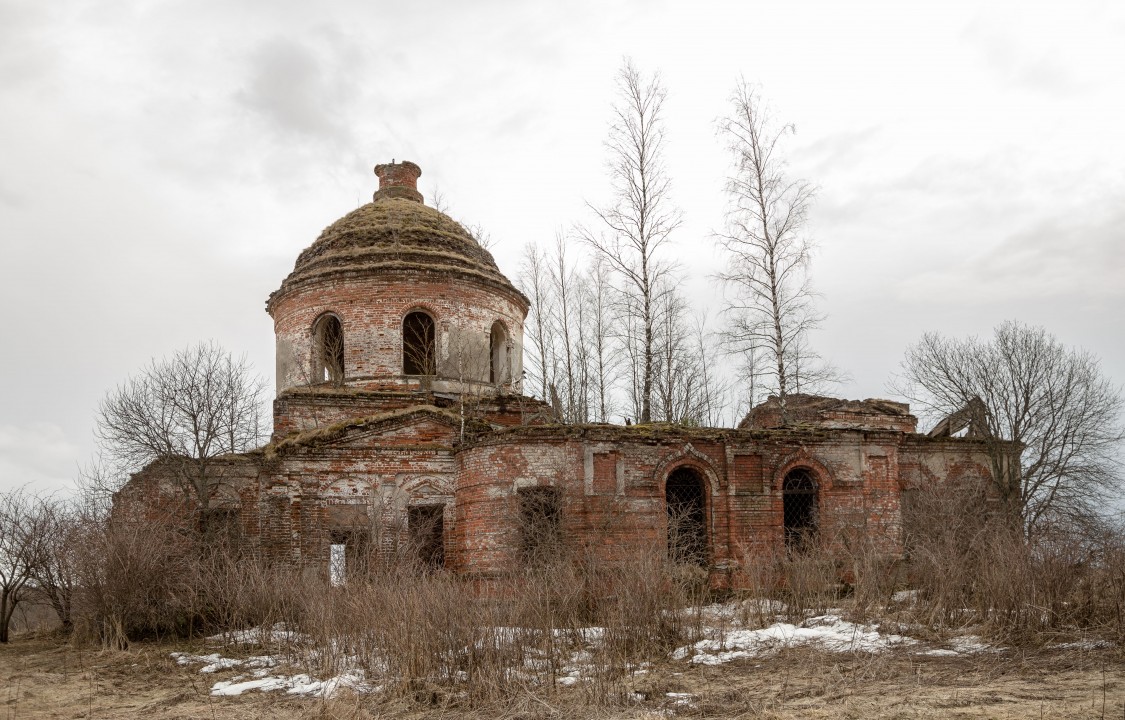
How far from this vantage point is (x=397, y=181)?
24609mm

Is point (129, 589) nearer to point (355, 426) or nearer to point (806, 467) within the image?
point (355, 426)

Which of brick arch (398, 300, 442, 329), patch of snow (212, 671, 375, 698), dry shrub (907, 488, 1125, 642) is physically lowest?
patch of snow (212, 671, 375, 698)

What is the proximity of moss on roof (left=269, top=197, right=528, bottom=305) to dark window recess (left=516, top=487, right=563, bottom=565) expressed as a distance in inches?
272

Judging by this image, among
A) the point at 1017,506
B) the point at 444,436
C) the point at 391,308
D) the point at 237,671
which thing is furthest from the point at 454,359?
the point at 1017,506

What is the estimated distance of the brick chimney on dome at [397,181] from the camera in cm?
2434

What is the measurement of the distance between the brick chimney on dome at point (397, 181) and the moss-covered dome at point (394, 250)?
0.58 metres

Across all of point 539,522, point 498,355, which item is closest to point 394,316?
point 498,355

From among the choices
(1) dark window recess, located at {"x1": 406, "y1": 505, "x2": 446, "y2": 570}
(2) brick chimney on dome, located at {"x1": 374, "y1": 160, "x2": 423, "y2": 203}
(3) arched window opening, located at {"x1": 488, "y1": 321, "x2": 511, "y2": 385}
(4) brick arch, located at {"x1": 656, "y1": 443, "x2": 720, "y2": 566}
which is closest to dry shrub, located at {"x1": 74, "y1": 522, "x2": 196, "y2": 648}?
(1) dark window recess, located at {"x1": 406, "y1": 505, "x2": 446, "y2": 570}

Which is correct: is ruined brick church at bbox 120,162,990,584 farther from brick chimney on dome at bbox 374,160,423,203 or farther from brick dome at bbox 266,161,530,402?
brick chimney on dome at bbox 374,160,423,203

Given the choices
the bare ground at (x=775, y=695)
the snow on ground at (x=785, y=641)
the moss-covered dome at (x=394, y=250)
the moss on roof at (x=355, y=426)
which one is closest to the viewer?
the bare ground at (x=775, y=695)

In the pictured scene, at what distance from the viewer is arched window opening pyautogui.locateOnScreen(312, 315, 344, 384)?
21.1 metres

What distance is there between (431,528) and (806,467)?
23.1 ft

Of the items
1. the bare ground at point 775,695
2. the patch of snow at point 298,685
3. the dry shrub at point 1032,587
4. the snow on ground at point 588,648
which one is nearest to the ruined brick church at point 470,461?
the snow on ground at point 588,648

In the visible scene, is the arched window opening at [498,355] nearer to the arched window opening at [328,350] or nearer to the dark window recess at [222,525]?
the arched window opening at [328,350]
